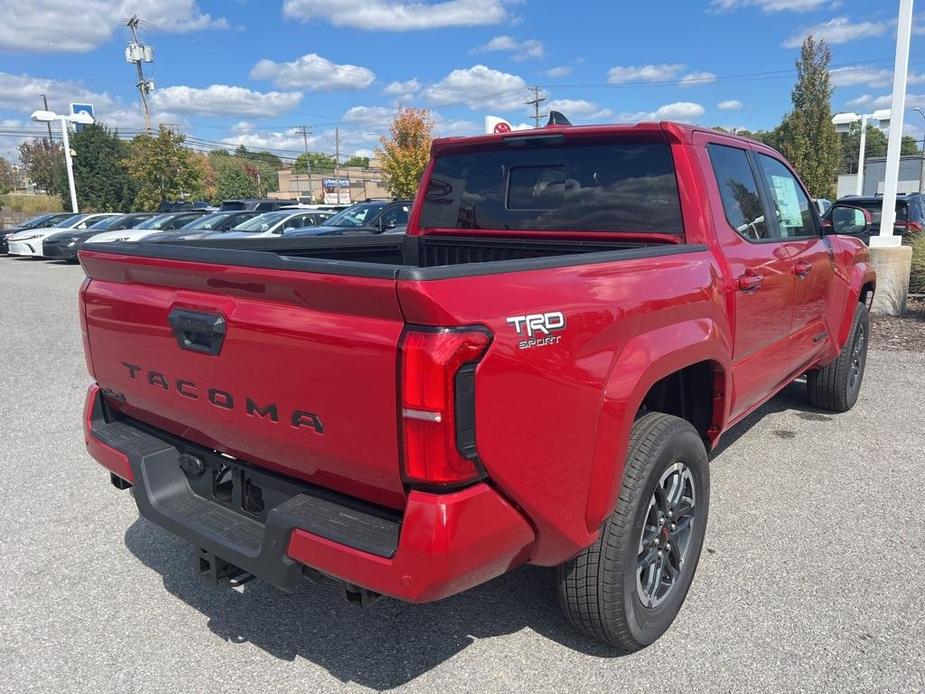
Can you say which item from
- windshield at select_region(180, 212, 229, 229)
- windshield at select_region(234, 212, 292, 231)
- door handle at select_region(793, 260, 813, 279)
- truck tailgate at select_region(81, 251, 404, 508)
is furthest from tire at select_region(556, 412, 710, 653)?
windshield at select_region(180, 212, 229, 229)

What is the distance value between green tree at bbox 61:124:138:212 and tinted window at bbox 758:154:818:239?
51.1 metres

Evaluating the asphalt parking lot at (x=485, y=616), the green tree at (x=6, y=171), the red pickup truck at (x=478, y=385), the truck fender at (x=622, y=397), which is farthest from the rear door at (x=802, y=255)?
the green tree at (x=6, y=171)

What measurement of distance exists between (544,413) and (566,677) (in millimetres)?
1150

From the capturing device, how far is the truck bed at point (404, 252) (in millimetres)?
2050

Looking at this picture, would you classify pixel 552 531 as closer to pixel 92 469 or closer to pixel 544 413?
pixel 544 413

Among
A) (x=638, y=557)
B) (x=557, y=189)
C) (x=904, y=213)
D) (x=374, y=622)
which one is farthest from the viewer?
(x=904, y=213)

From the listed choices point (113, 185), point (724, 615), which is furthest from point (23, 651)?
point (113, 185)

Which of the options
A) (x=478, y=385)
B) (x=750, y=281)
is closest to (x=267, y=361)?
(x=478, y=385)

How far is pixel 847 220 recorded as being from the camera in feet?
16.9

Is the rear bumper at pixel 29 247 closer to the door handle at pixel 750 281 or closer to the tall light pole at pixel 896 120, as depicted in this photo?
the tall light pole at pixel 896 120

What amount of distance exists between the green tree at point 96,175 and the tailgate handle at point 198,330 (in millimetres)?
51758

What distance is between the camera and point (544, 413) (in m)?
2.14

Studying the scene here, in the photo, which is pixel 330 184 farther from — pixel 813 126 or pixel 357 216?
pixel 357 216

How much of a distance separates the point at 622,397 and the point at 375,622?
1.46 meters
